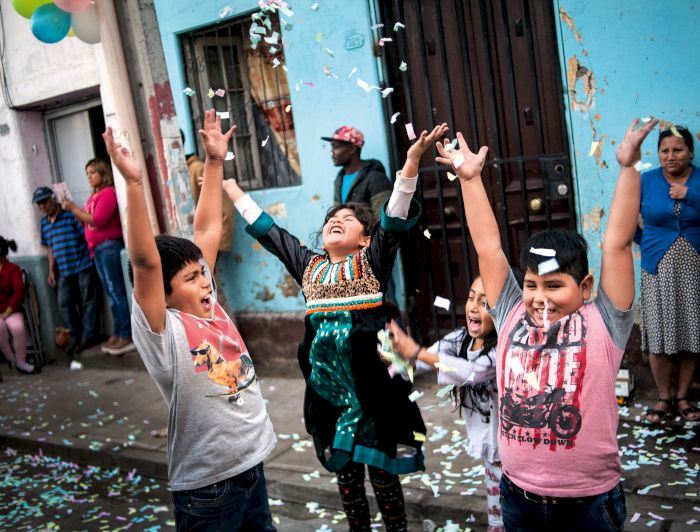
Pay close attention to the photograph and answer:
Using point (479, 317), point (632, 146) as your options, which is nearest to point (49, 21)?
point (479, 317)

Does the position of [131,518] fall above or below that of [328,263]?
below

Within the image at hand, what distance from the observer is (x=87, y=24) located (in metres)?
5.79

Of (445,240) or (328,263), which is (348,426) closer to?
(328,263)

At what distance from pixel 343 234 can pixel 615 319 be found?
1433 mm

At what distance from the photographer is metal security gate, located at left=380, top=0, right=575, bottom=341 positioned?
5.55 m

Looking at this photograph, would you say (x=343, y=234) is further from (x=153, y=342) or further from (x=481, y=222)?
(x=153, y=342)

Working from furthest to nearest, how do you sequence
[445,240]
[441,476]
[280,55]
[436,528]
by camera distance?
[280,55]
[445,240]
[441,476]
[436,528]

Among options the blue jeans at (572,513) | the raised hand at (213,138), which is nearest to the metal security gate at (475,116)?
the raised hand at (213,138)

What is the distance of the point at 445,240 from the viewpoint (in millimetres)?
6152

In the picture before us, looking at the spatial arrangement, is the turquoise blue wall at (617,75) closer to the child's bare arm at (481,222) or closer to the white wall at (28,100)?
the child's bare arm at (481,222)

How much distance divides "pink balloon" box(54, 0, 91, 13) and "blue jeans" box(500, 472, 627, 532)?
4.56 metres

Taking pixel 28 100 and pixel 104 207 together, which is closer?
pixel 104 207

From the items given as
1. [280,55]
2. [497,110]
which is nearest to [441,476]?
[497,110]

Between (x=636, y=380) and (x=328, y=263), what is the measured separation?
2.79 m
